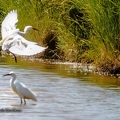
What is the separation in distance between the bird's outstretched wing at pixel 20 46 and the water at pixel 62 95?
3.04 ft

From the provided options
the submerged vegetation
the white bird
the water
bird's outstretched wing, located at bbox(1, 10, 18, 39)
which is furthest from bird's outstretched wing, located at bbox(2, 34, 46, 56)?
the submerged vegetation

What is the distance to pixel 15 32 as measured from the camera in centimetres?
1355

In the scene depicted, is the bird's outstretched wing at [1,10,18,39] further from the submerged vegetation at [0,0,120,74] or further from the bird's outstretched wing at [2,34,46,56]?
the submerged vegetation at [0,0,120,74]

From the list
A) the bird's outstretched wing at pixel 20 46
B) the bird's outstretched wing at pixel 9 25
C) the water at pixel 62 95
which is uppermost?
the bird's outstretched wing at pixel 9 25

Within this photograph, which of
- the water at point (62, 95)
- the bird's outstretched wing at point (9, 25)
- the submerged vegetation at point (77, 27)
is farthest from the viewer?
the submerged vegetation at point (77, 27)

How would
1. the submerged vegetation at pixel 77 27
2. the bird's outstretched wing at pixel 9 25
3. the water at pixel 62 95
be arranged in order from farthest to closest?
the submerged vegetation at pixel 77 27 → the bird's outstretched wing at pixel 9 25 → the water at pixel 62 95

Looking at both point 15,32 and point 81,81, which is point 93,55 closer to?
point 81,81

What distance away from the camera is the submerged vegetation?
15984mm

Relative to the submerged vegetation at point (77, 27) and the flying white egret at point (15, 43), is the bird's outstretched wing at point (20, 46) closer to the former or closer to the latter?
the flying white egret at point (15, 43)

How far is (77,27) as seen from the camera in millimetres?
18328

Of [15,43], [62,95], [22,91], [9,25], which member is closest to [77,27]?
[9,25]

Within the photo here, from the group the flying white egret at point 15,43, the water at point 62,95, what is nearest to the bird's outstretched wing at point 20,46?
the flying white egret at point 15,43

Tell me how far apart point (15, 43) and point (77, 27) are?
5.70 meters

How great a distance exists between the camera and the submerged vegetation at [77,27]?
1598 cm
